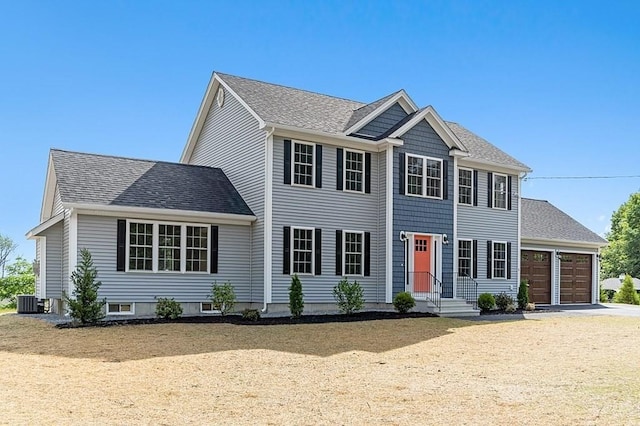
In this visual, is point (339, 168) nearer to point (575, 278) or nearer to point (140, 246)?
point (140, 246)

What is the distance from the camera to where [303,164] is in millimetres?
19156

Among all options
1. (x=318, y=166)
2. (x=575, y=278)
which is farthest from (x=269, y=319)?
(x=575, y=278)

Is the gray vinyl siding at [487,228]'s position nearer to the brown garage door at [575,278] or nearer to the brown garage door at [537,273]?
the brown garage door at [537,273]

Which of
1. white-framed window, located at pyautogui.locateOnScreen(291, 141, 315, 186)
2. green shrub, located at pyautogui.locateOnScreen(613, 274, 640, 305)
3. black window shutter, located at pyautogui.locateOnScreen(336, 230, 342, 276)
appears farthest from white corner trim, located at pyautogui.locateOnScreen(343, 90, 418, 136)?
green shrub, located at pyautogui.locateOnScreen(613, 274, 640, 305)

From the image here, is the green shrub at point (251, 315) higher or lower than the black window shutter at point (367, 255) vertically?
lower

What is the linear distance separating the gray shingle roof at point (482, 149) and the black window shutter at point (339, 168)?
5.73 meters

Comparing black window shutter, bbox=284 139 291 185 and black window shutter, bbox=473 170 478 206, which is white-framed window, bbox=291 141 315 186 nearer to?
black window shutter, bbox=284 139 291 185

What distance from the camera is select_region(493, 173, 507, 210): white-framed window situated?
24.1m

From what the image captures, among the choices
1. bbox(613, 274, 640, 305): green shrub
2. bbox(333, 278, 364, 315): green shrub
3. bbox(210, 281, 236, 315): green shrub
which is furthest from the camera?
bbox(613, 274, 640, 305): green shrub

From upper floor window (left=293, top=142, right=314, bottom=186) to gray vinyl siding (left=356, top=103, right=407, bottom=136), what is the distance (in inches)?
82.1

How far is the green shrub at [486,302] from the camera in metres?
21.7

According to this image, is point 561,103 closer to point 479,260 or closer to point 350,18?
point 479,260

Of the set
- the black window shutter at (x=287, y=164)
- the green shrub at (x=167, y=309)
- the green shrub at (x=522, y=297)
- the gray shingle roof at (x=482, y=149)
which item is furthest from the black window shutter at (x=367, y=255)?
the green shrub at (x=522, y=297)

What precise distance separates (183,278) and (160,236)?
1.45 metres
